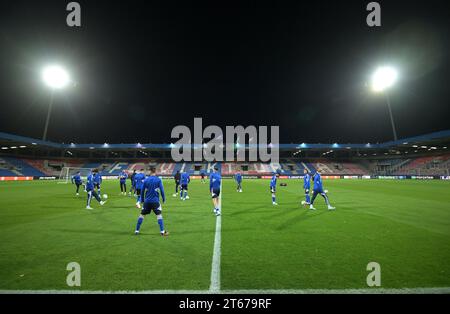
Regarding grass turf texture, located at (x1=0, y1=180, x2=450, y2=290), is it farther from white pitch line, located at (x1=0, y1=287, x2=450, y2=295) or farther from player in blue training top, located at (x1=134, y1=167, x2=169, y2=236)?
player in blue training top, located at (x1=134, y1=167, x2=169, y2=236)

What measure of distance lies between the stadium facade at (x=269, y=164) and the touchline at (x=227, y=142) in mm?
2134

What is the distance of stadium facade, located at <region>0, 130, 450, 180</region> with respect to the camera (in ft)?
163

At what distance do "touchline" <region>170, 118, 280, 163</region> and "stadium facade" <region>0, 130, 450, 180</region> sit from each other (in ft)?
7.00

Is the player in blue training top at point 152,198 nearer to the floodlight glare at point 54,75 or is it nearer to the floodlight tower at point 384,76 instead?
the floodlight glare at point 54,75

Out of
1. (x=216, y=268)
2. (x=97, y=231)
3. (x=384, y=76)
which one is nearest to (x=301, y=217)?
(x=216, y=268)

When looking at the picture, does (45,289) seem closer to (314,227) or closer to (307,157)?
(314,227)

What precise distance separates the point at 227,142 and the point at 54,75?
3939 centimetres

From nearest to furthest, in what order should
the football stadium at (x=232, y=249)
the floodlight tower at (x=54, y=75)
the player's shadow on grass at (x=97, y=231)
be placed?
the football stadium at (x=232, y=249) < the player's shadow on grass at (x=97, y=231) < the floodlight tower at (x=54, y=75)

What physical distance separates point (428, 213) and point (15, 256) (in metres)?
16.0

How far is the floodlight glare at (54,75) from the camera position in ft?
136

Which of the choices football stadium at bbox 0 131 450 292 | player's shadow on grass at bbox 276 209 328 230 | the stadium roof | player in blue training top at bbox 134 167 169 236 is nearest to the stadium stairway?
the stadium roof

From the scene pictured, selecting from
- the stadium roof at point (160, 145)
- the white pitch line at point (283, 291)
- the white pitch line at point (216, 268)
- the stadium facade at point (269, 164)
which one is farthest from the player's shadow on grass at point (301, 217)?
the stadium roof at point (160, 145)

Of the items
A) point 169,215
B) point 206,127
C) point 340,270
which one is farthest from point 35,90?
point 340,270

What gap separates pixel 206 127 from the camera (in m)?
65.6
